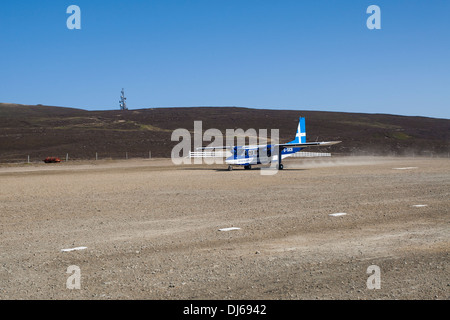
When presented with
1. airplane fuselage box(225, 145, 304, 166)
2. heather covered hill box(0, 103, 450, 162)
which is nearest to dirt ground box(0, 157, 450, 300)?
airplane fuselage box(225, 145, 304, 166)

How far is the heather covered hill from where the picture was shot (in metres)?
85.4

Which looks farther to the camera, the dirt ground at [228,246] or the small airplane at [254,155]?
the small airplane at [254,155]

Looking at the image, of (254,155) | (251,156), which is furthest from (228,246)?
(254,155)

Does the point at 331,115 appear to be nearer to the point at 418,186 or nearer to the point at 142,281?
the point at 418,186

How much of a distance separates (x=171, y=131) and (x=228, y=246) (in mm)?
102671

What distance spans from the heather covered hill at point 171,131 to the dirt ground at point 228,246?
198 ft

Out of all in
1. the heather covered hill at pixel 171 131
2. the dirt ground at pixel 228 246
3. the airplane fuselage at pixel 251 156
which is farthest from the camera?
the heather covered hill at pixel 171 131

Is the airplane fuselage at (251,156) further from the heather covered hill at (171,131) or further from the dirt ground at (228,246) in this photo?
the heather covered hill at (171,131)

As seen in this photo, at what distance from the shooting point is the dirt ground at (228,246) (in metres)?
7.77

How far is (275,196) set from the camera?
2089cm

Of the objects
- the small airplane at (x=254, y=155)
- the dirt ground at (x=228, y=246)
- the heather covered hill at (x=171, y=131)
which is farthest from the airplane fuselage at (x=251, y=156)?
the heather covered hill at (x=171, y=131)

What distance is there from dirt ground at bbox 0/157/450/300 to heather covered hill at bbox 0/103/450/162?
6044cm

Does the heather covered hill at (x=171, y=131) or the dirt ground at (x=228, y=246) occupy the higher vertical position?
the heather covered hill at (x=171, y=131)

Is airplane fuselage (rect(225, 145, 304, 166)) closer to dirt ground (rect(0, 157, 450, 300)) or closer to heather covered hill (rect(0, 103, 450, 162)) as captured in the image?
dirt ground (rect(0, 157, 450, 300))
